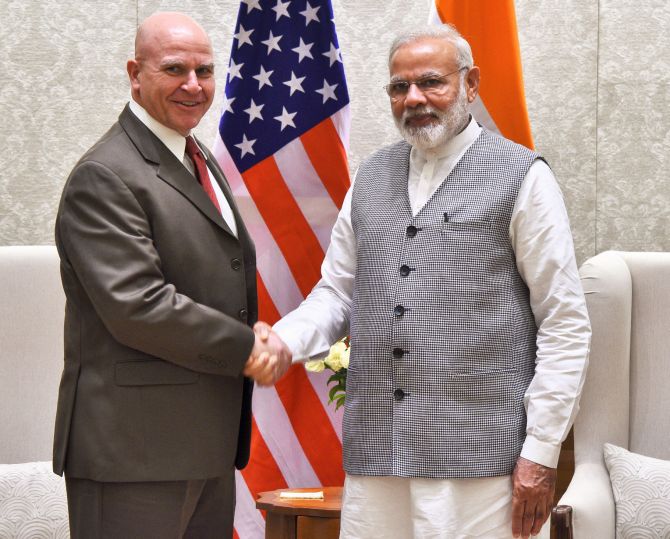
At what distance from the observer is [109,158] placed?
7.33 feet

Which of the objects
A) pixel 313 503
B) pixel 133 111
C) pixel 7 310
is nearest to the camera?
pixel 133 111

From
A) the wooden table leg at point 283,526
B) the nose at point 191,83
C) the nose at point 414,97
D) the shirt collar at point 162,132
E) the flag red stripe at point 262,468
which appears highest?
the nose at point 191,83

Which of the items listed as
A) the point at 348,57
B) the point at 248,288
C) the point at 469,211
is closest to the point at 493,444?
the point at 469,211

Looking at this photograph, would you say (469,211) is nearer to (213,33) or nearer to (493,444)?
(493,444)

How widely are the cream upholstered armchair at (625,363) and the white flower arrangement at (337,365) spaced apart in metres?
0.78

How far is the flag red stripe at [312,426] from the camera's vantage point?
331 cm

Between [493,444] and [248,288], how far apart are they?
0.71 meters

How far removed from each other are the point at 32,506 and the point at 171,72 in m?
1.47

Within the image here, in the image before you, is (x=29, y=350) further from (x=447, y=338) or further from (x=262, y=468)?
(x=447, y=338)

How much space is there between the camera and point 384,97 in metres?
3.67

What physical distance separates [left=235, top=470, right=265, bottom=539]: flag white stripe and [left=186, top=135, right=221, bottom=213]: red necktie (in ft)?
4.21

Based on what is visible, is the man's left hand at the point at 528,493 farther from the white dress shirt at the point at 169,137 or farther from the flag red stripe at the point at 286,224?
the flag red stripe at the point at 286,224

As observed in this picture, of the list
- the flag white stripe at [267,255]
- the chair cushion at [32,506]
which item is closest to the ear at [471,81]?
the flag white stripe at [267,255]

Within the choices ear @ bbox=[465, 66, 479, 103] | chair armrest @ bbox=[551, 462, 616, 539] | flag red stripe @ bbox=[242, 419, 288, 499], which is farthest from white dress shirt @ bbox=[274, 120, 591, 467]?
flag red stripe @ bbox=[242, 419, 288, 499]
